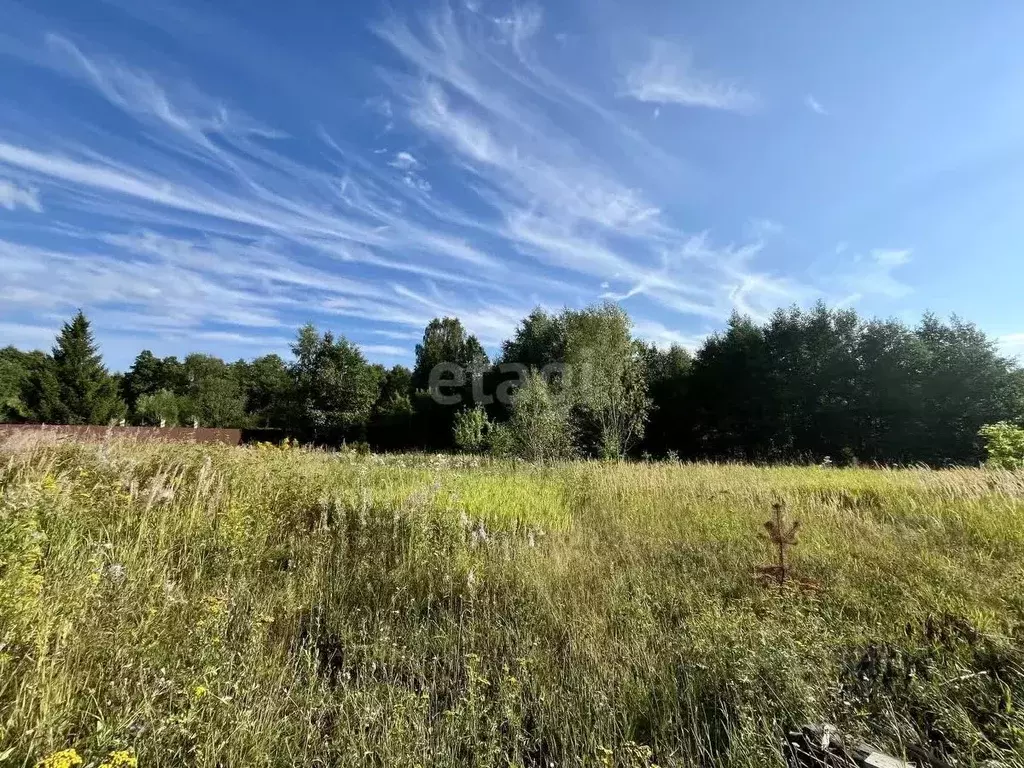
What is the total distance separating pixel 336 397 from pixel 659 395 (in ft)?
59.3

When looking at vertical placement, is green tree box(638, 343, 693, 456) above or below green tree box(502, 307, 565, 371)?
below

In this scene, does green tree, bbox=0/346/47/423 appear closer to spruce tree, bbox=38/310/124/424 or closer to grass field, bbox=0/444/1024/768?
spruce tree, bbox=38/310/124/424

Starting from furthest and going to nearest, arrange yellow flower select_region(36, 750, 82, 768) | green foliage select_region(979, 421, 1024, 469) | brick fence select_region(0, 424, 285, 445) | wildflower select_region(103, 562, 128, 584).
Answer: green foliage select_region(979, 421, 1024, 469) → brick fence select_region(0, 424, 285, 445) → wildflower select_region(103, 562, 128, 584) → yellow flower select_region(36, 750, 82, 768)

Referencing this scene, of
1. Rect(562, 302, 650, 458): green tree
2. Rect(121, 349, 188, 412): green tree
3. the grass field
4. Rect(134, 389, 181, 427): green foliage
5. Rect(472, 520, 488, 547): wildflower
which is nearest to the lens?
the grass field

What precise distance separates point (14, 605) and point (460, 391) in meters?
29.6

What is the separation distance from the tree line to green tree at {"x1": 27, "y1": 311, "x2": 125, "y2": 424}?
0.07 m

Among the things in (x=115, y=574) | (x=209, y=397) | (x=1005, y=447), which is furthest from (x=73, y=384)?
(x=1005, y=447)

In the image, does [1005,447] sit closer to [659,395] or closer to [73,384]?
[659,395]

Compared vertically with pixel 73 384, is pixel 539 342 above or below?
above

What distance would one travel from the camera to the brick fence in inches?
214

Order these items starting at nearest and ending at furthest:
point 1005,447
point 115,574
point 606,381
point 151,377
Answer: point 115,574, point 1005,447, point 606,381, point 151,377

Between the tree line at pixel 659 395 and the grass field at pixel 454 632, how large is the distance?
9359 millimetres

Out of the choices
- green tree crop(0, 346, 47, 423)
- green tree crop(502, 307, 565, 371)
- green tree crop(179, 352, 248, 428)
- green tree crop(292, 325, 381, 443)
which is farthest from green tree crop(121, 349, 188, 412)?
green tree crop(502, 307, 565, 371)

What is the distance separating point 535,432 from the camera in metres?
13.6
